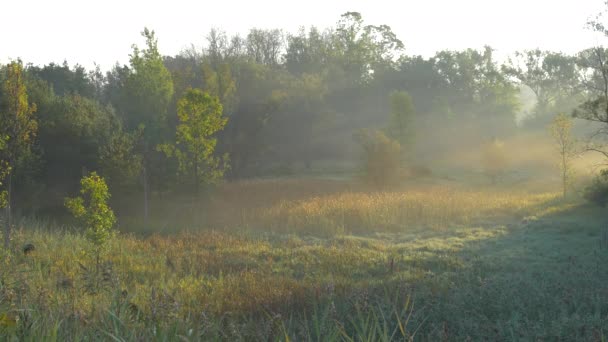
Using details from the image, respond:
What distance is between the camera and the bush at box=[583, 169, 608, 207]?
60.3 ft

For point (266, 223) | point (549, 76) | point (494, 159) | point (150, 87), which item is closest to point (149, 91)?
→ point (150, 87)

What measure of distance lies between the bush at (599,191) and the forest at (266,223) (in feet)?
0.18

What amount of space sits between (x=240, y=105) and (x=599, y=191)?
21402 millimetres

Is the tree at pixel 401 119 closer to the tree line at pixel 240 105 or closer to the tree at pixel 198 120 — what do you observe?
the tree line at pixel 240 105

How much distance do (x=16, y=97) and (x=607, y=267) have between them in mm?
13291

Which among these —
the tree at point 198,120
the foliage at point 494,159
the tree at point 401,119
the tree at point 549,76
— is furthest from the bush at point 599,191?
the tree at point 549,76

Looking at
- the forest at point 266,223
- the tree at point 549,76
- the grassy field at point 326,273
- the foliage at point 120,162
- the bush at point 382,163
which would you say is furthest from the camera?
the tree at point 549,76

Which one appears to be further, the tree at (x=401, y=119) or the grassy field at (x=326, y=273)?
the tree at (x=401, y=119)

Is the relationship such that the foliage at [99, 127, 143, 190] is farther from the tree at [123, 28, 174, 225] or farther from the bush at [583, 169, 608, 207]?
the bush at [583, 169, 608, 207]

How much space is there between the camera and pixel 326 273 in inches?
400

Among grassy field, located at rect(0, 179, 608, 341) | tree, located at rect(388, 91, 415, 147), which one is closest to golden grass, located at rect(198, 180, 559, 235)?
grassy field, located at rect(0, 179, 608, 341)

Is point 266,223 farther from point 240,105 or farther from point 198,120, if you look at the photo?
point 240,105

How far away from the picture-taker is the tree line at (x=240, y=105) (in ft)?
62.1

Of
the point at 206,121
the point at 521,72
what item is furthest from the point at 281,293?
the point at 521,72
